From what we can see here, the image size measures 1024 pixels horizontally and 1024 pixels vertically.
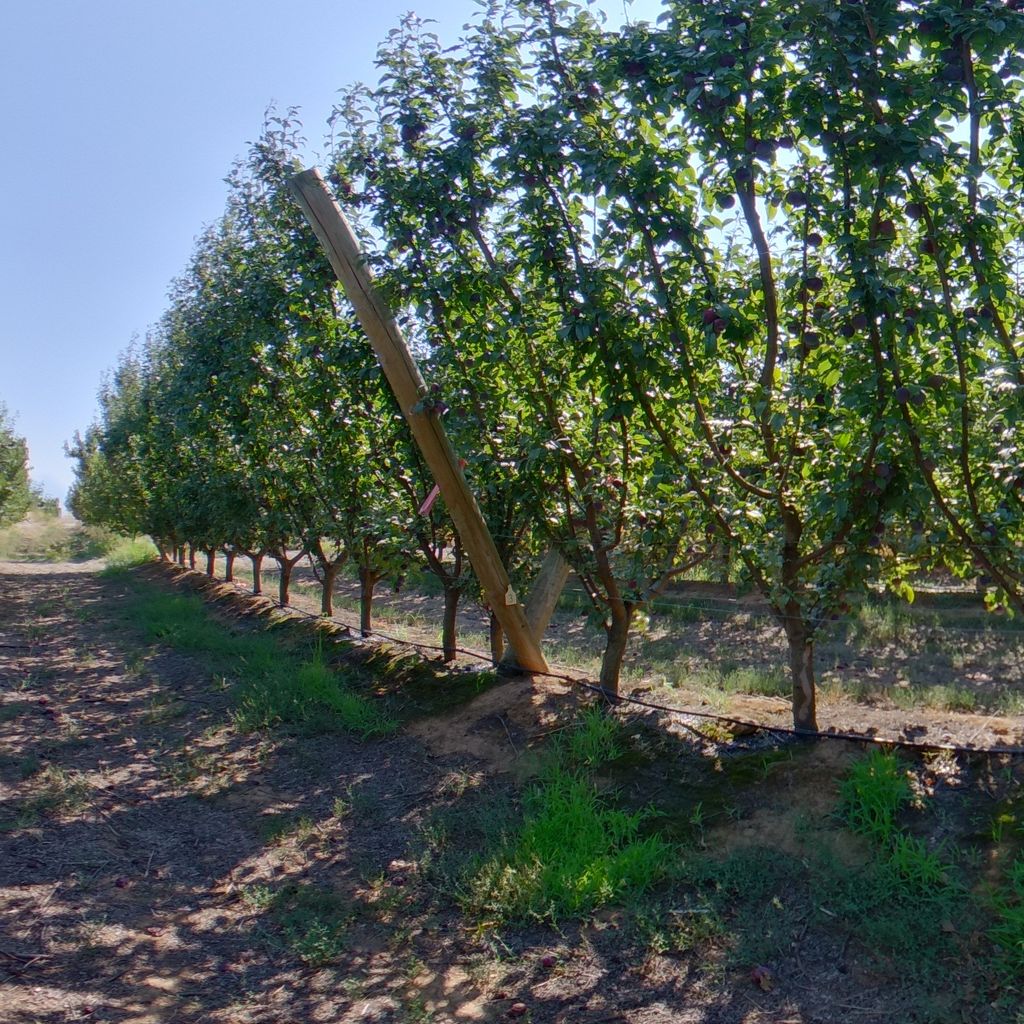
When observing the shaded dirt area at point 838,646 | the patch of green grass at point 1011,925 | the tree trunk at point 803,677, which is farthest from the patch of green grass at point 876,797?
the shaded dirt area at point 838,646

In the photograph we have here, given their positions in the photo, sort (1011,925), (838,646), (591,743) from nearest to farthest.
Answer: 1. (1011,925)
2. (591,743)
3. (838,646)

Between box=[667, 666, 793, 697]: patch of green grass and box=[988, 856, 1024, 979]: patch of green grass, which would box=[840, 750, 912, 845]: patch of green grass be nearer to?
box=[988, 856, 1024, 979]: patch of green grass

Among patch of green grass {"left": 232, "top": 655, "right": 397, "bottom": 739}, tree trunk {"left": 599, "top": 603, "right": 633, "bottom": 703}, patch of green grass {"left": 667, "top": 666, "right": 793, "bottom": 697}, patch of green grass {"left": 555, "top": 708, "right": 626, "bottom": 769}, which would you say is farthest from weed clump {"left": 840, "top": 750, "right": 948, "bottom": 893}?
patch of green grass {"left": 232, "top": 655, "right": 397, "bottom": 739}

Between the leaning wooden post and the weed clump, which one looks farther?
the leaning wooden post

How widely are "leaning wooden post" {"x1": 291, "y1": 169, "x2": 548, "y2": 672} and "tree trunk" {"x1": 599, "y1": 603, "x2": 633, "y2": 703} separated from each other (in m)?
0.83

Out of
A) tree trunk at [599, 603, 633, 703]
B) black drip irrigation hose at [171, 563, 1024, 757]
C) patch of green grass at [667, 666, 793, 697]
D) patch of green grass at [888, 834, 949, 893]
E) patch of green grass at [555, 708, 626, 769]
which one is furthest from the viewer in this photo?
patch of green grass at [667, 666, 793, 697]

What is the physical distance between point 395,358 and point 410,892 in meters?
3.30

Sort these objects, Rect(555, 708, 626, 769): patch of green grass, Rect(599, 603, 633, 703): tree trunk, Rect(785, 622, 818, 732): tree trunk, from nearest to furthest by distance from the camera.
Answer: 1. Rect(785, 622, 818, 732): tree trunk
2. Rect(555, 708, 626, 769): patch of green grass
3. Rect(599, 603, 633, 703): tree trunk

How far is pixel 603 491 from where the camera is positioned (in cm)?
580

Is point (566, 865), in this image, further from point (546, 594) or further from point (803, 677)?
point (546, 594)

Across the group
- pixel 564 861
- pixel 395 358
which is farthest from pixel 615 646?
pixel 395 358

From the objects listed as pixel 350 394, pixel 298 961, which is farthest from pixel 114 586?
pixel 298 961

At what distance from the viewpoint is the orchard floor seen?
11.0 ft

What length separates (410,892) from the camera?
4.34 m
